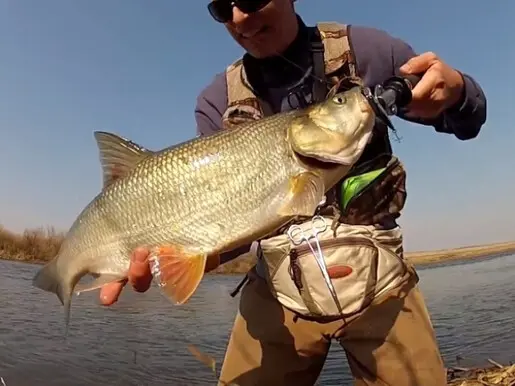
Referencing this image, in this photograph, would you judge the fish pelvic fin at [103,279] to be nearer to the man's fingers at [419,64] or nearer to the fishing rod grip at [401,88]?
the fishing rod grip at [401,88]

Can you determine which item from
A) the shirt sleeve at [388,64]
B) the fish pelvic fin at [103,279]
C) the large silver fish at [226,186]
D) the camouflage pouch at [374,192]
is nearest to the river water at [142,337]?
the camouflage pouch at [374,192]

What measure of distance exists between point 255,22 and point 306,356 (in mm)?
2034

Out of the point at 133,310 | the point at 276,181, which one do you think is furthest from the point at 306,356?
the point at 133,310

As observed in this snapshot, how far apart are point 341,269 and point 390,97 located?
1145 millimetres

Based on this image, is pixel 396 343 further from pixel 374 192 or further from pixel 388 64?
pixel 388 64

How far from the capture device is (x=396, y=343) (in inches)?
126

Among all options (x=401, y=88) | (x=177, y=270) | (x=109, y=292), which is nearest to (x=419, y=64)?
(x=401, y=88)

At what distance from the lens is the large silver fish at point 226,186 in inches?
99.8

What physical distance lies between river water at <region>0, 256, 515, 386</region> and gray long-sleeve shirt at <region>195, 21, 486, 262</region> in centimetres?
661

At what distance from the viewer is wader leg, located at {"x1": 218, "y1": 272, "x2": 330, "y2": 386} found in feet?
11.2

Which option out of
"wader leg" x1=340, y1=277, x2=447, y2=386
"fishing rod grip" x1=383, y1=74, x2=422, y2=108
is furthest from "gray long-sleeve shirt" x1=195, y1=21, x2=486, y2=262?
"wader leg" x1=340, y1=277, x2=447, y2=386

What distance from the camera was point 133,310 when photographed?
722 inches

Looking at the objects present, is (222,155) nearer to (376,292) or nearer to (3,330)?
(376,292)

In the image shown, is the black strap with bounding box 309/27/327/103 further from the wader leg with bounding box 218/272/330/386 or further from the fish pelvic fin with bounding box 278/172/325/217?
the wader leg with bounding box 218/272/330/386
